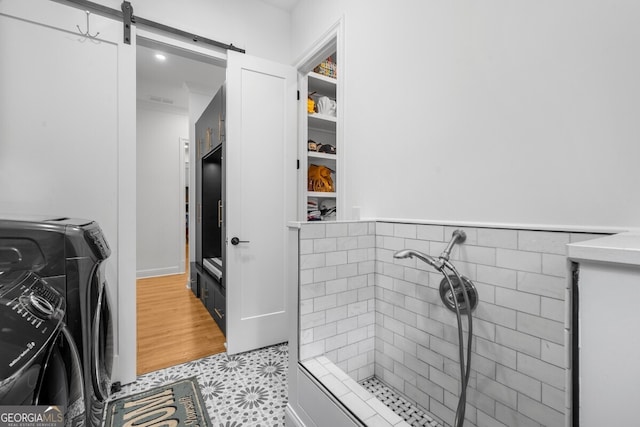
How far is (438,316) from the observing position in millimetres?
1310

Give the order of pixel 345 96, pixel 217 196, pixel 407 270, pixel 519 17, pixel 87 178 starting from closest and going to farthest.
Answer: pixel 519 17 → pixel 407 270 → pixel 87 178 → pixel 345 96 → pixel 217 196

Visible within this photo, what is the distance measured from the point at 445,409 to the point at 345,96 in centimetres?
189

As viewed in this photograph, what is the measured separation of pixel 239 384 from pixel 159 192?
3925mm

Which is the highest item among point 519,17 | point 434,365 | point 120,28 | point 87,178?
point 120,28

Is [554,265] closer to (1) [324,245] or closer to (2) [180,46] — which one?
(1) [324,245]

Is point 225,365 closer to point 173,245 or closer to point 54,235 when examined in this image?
point 54,235

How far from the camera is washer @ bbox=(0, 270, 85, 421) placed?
0.92 metres

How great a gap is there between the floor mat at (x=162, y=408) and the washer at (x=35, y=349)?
20.1 inches

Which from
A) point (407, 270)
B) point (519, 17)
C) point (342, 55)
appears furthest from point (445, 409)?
point (342, 55)

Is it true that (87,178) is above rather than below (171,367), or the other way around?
above

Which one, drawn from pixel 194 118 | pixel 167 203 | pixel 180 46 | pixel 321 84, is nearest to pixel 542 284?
pixel 321 84

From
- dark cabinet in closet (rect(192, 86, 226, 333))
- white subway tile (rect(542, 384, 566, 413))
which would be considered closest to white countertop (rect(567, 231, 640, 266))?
white subway tile (rect(542, 384, 566, 413))

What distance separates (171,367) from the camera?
6.49 feet

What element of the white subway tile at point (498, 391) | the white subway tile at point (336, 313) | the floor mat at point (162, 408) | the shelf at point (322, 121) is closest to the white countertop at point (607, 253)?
the white subway tile at point (498, 391)
